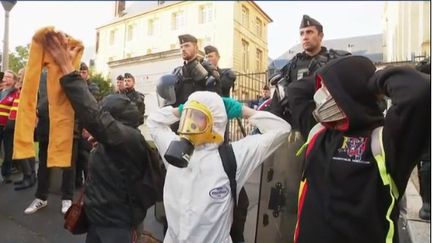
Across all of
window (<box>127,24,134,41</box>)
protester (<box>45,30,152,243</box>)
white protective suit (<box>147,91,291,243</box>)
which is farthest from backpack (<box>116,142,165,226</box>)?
window (<box>127,24,134,41</box>)

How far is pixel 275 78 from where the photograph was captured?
133 inches

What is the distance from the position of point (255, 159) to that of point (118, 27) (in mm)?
11458

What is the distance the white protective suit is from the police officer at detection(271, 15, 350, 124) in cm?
68

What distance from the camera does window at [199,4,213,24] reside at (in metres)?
21.4

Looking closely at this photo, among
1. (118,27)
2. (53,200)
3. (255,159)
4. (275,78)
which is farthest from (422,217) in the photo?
(118,27)

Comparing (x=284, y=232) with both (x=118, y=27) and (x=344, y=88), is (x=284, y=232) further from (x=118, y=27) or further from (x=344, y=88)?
(x=118, y=27)

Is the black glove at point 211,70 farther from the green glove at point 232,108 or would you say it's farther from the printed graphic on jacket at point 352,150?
the printed graphic on jacket at point 352,150

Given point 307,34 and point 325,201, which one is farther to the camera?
point 307,34

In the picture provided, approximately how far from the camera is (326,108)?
6.64ft

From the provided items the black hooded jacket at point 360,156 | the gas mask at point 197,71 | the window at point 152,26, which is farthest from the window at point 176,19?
the black hooded jacket at point 360,156

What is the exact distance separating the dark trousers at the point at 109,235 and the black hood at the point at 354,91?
1.65 meters

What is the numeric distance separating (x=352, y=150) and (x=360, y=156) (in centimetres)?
5

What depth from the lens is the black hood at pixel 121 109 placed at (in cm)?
283

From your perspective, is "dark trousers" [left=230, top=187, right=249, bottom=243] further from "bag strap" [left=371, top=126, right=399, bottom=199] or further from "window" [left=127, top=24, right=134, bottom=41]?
"window" [left=127, top=24, right=134, bottom=41]
